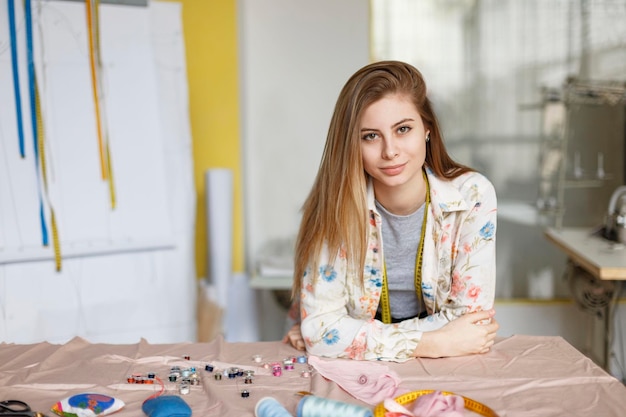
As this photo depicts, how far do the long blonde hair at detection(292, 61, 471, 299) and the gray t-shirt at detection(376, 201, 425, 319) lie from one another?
112 millimetres

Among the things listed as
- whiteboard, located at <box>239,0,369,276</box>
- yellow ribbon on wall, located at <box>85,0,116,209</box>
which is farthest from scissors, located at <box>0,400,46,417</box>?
whiteboard, located at <box>239,0,369,276</box>

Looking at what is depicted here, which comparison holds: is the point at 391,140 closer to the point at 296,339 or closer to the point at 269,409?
the point at 296,339

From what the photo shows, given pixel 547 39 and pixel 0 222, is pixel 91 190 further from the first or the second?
pixel 547 39

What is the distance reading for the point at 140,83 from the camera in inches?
106

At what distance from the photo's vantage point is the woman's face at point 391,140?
169cm

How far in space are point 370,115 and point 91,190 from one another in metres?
1.26

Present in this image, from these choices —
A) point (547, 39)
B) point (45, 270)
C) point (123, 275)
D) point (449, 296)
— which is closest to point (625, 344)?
point (547, 39)

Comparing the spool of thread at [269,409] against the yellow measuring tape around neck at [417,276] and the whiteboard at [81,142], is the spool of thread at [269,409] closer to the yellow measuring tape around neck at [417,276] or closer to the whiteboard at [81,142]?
the yellow measuring tape around neck at [417,276]

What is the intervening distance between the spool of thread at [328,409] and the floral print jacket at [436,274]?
38 cm

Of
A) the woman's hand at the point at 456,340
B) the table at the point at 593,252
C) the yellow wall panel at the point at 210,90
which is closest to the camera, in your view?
the woman's hand at the point at 456,340

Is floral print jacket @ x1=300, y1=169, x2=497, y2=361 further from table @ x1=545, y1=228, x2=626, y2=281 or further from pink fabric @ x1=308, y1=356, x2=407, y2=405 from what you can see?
table @ x1=545, y1=228, x2=626, y2=281

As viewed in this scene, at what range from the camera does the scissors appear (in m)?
1.28

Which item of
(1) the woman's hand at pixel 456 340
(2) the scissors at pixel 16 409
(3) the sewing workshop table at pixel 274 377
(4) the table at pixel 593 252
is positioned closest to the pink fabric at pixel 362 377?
(3) the sewing workshop table at pixel 274 377

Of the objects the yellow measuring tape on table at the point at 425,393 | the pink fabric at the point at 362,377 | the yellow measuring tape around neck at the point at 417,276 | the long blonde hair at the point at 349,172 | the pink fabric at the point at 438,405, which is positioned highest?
the long blonde hair at the point at 349,172
